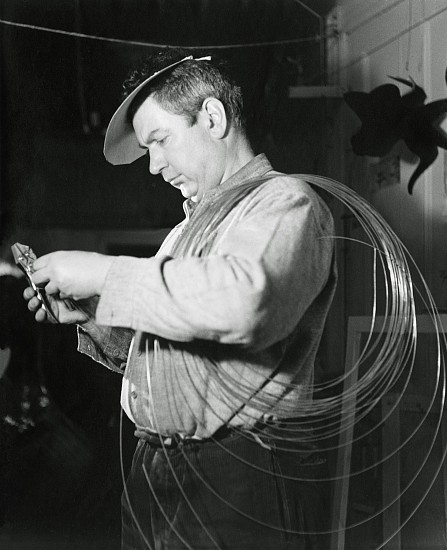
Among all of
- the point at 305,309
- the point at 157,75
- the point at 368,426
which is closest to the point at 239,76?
the point at 157,75

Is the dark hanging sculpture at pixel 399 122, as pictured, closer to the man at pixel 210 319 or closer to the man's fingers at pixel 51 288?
the man at pixel 210 319

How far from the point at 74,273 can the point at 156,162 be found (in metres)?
0.24

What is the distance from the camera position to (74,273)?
3.05ft

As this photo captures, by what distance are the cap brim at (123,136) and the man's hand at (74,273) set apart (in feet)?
0.68

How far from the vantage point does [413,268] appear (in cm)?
123

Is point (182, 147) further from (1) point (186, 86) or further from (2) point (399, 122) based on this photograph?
(2) point (399, 122)

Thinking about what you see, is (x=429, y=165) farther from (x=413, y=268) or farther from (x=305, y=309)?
(x=305, y=309)

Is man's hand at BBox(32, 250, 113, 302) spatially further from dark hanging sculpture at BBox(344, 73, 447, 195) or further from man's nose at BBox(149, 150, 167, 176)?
dark hanging sculpture at BBox(344, 73, 447, 195)

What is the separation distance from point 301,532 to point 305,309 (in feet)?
1.17

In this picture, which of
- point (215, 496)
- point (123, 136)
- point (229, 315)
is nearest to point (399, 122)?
point (123, 136)

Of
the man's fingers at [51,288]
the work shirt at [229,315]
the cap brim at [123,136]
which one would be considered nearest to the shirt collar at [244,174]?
the work shirt at [229,315]

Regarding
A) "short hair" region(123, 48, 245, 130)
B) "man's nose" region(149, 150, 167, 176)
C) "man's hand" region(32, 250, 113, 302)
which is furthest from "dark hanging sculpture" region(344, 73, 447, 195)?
"man's hand" region(32, 250, 113, 302)

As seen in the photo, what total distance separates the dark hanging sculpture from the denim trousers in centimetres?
54

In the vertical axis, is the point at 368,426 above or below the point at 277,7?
below
